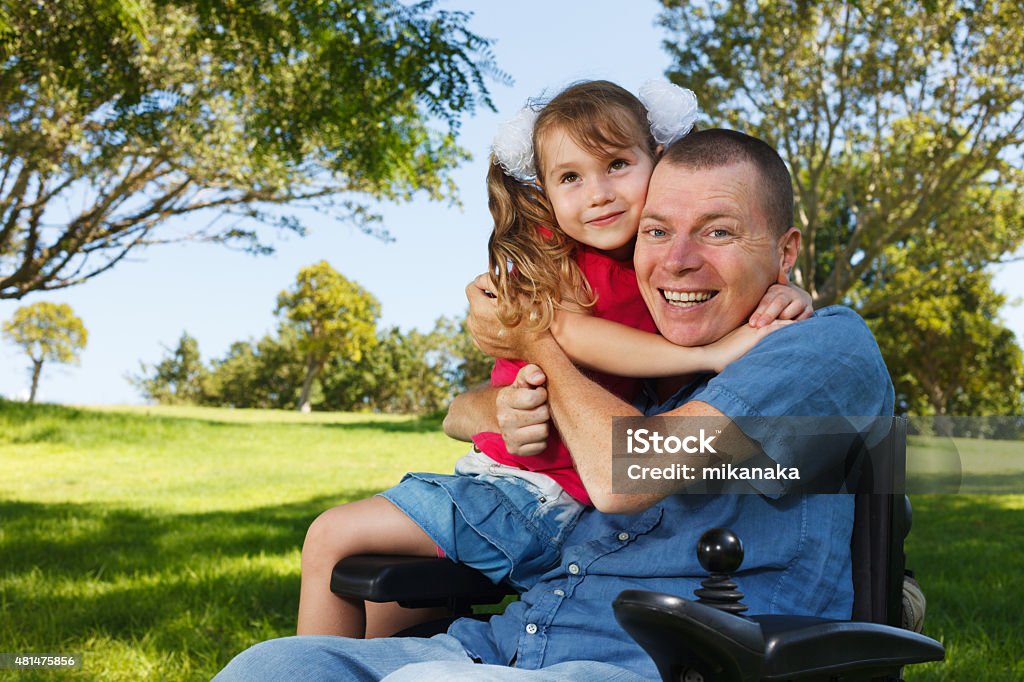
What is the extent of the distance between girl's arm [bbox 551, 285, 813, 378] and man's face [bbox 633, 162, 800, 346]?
0.14ft

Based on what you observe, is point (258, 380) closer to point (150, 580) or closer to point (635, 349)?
point (150, 580)

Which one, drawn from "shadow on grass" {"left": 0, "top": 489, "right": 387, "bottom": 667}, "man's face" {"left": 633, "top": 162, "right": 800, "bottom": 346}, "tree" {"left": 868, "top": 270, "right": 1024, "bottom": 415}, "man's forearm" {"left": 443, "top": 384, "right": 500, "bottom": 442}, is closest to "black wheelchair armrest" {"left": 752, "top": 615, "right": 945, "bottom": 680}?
"man's face" {"left": 633, "top": 162, "right": 800, "bottom": 346}

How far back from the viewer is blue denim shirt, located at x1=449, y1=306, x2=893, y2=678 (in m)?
1.69

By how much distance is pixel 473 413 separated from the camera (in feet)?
8.57

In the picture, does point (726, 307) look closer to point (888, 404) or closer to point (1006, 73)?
point (888, 404)

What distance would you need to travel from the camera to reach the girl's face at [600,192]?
2.27 m

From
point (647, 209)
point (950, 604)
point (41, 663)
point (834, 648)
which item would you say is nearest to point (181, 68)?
point (41, 663)

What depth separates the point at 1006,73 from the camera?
1382 centimetres

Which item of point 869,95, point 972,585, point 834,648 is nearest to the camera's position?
point 834,648

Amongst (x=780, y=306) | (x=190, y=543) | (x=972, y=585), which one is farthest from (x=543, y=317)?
(x=190, y=543)

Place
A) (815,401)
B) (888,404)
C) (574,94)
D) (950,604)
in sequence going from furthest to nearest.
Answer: (950,604), (574,94), (888,404), (815,401)

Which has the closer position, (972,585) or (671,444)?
(671,444)

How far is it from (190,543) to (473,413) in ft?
18.0

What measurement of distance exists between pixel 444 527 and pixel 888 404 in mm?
1010
